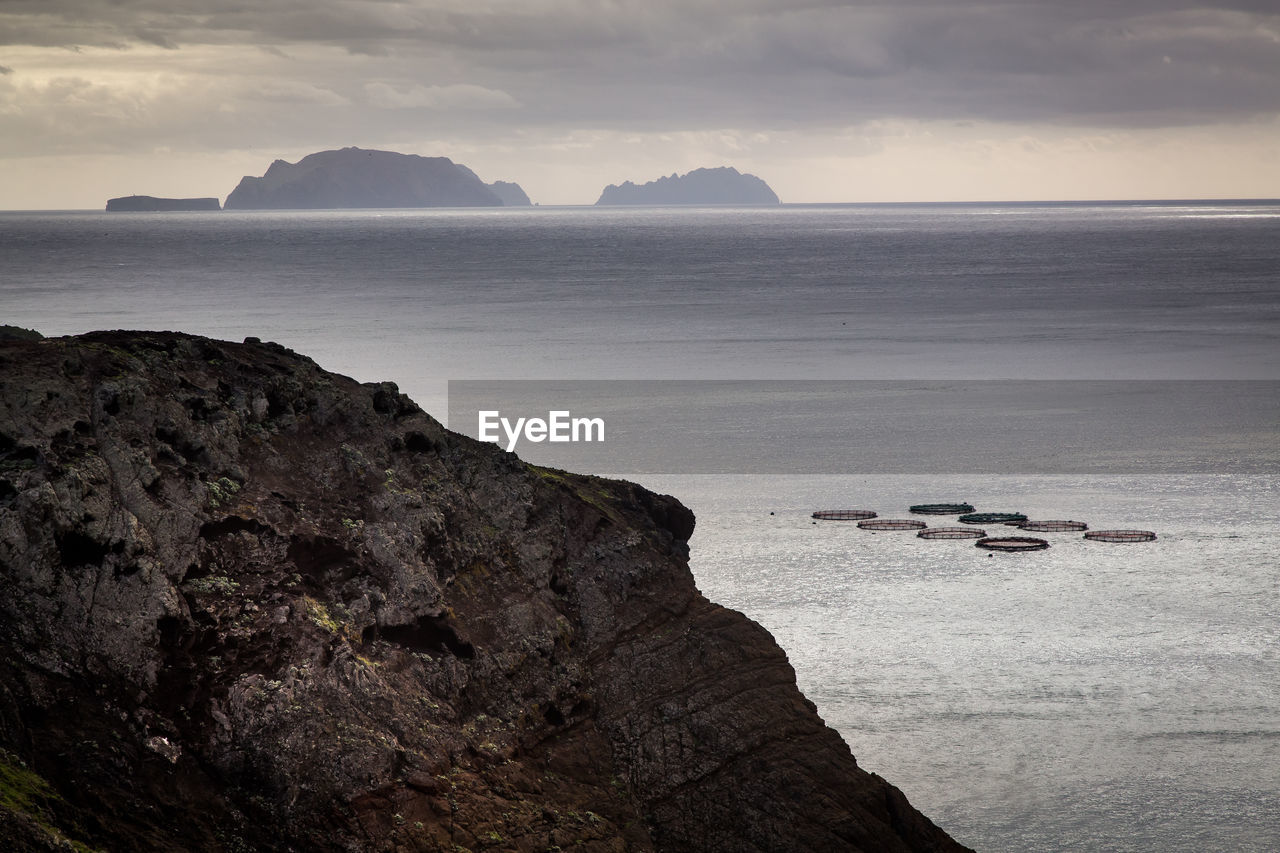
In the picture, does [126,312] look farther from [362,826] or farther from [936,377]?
[362,826]

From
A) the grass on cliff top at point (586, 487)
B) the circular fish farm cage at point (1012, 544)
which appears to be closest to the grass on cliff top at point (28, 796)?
the grass on cliff top at point (586, 487)

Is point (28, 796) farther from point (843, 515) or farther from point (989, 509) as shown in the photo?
point (989, 509)

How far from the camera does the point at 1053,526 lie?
5012 centimetres

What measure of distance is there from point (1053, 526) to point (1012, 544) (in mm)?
3505

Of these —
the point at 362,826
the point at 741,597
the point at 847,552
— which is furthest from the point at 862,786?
the point at 847,552

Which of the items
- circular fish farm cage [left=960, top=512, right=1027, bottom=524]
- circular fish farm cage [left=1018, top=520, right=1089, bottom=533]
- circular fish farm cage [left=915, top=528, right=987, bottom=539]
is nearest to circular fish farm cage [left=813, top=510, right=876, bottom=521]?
circular fish farm cage [left=915, top=528, right=987, bottom=539]

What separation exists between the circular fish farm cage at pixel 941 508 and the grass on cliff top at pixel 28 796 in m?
43.7

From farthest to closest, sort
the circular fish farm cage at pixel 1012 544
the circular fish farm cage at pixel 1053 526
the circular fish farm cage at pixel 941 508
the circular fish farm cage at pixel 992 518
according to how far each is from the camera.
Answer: the circular fish farm cage at pixel 941 508
the circular fish farm cage at pixel 992 518
the circular fish farm cage at pixel 1053 526
the circular fish farm cage at pixel 1012 544

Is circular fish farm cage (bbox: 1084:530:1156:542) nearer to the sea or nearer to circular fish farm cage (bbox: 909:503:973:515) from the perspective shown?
the sea

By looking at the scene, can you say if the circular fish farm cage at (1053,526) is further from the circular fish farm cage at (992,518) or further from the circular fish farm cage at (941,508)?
the circular fish farm cage at (941,508)

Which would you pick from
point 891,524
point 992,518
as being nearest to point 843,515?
point 891,524

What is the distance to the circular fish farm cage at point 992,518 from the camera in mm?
51219

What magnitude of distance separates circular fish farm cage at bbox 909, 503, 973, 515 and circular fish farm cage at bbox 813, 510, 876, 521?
2085 mm

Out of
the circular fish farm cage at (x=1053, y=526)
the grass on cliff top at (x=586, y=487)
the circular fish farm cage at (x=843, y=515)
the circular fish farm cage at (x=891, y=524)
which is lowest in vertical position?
the circular fish farm cage at (x=891, y=524)
